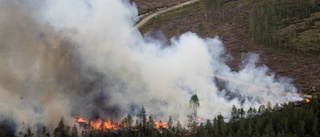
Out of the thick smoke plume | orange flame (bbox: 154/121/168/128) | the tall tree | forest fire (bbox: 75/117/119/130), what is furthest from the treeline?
the thick smoke plume

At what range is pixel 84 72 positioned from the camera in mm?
155125

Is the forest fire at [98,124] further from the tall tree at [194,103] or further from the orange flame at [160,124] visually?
the tall tree at [194,103]

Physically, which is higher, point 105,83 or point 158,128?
point 105,83

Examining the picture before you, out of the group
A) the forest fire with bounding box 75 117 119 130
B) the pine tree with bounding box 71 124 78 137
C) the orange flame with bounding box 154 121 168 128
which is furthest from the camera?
the forest fire with bounding box 75 117 119 130

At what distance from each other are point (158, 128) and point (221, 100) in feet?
86.9

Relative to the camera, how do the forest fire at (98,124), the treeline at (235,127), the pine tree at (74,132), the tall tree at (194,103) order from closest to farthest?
the treeline at (235,127) < the pine tree at (74,132) < the forest fire at (98,124) < the tall tree at (194,103)

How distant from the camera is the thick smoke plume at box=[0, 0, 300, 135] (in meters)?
145

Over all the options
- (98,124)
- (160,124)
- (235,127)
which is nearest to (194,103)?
(160,124)

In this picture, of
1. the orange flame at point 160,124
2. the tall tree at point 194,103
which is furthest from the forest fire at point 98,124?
the tall tree at point 194,103

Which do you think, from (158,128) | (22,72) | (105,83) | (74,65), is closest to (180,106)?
(158,128)

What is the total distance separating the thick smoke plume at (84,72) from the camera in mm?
145000

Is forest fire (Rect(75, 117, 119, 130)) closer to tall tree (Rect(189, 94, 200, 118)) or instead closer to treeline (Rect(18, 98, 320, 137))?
treeline (Rect(18, 98, 320, 137))

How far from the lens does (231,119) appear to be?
140625mm

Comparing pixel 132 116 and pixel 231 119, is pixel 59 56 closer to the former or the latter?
pixel 132 116
